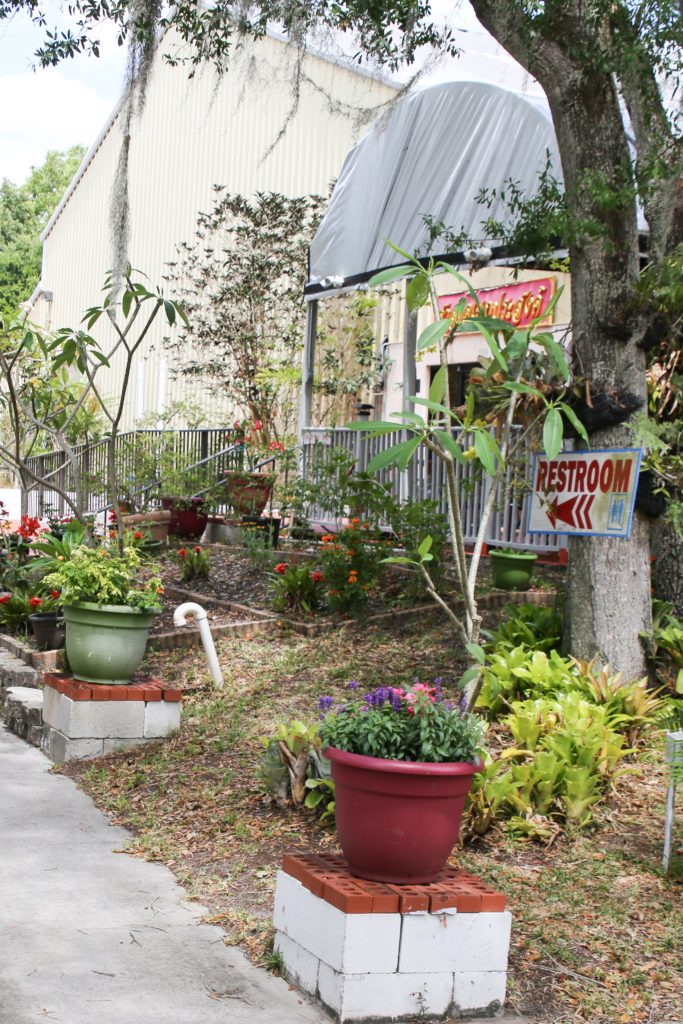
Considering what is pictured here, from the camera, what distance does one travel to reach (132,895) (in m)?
4.19

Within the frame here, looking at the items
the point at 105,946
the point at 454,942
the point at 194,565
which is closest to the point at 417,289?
the point at 454,942

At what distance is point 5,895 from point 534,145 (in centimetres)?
680

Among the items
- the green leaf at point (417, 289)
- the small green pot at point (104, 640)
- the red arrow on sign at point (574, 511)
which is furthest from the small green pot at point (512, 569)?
the green leaf at point (417, 289)

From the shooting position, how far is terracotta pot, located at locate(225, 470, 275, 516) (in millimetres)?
11680

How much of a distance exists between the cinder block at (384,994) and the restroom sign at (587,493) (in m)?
2.98

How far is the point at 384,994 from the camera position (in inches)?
128

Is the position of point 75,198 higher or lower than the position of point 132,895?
higher

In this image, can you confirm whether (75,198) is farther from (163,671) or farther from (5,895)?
(5,895)

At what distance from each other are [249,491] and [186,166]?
523 inches

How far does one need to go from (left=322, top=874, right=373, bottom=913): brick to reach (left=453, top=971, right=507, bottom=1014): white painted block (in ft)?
1.25

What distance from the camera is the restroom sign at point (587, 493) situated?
5820 mm

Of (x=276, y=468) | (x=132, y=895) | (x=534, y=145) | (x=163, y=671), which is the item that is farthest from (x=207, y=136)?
(x=132, y=895)

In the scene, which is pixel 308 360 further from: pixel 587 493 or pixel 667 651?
pixel 667 651

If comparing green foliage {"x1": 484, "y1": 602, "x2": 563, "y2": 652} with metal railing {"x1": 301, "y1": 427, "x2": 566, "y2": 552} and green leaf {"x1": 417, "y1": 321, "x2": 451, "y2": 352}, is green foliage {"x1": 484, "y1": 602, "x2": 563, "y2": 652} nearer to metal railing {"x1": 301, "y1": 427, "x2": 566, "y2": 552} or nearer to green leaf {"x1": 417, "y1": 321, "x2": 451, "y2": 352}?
metal railing {"x1": 301, "y1": 427, "x2": 566, "y2": 552}
